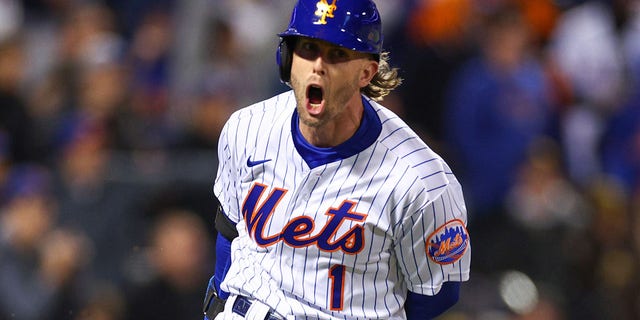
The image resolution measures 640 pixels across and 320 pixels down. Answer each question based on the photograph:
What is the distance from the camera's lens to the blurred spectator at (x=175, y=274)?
5.42m

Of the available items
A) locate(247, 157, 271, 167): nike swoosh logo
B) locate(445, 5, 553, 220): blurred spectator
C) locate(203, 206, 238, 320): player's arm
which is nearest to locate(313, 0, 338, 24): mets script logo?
locate(247, 157, 271, 167): nike swoosh logo

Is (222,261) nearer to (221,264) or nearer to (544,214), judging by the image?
(221,264)

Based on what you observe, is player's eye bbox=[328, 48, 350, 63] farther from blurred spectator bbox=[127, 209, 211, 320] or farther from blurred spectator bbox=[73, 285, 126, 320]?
blurred spectator bbox=[73, 285, 126, 320]

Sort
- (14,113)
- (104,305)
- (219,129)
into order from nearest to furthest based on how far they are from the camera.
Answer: (104,305) < (219,129) < (14,113)

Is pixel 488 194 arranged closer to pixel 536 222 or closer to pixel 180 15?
pixel 536 222

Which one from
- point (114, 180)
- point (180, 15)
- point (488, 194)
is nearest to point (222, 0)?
point (180, 15)

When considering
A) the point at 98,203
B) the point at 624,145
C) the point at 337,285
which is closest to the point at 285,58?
the point at 337,285

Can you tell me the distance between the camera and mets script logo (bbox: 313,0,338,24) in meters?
2.95

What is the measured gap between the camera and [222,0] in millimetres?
7082

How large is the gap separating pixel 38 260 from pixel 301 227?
3.12 metres

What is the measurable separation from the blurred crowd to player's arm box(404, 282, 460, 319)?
2.33m

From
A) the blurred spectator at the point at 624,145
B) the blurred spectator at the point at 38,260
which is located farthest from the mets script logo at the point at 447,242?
the blurred spectator at the point at 624,145

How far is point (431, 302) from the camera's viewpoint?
10.4 feet

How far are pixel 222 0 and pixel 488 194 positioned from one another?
2.04 meters
